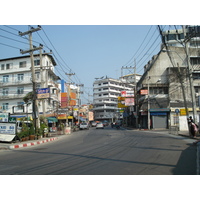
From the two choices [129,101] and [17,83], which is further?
[17,83]

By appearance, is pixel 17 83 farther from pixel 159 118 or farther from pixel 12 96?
pixel 159 118

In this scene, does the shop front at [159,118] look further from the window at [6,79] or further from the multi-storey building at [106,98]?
the multi-storey building at [106,98]

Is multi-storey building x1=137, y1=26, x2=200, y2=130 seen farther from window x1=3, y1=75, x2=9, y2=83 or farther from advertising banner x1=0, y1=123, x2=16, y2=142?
window x1=3, y1=75, x2=9, y2=83

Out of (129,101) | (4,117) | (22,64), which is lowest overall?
(4,117)

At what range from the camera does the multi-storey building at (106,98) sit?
9631 cm

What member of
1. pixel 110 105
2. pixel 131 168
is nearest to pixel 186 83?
pixel 131 168

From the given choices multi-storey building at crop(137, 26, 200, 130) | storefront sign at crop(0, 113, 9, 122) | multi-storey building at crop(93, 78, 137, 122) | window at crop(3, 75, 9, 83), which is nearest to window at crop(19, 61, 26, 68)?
window at crop(3, 75, 9, 83)

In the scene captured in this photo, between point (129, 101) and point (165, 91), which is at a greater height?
point (165, 91)

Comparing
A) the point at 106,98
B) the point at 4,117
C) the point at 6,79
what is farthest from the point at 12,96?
the point at 106,98

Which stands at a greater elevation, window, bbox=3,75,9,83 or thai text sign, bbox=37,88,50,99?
window, bbox=3,75,9,83

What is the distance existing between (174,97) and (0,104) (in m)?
37.4

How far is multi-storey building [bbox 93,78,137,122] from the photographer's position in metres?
96.3

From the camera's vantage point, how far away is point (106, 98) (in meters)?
96.5

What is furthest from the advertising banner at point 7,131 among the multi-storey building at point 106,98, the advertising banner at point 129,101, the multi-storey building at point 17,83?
the multi-storey building at point 106,98
